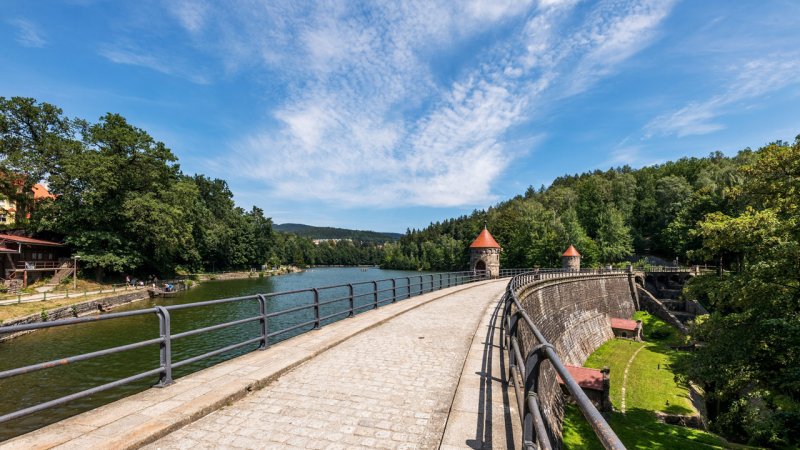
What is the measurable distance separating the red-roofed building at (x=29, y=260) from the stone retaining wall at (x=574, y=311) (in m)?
37.9

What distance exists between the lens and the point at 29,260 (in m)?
33.0

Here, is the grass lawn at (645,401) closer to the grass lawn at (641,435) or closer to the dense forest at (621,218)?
the grass lawn at (641,435)

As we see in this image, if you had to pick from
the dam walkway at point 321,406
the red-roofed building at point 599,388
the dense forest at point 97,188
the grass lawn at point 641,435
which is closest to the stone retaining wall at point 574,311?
the grass lawn at point 641,435

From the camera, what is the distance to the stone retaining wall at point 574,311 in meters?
17.2

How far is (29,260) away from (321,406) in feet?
140

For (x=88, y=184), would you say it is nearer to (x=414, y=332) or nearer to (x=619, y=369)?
(x=414, y=332)

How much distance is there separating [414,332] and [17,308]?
2475cm

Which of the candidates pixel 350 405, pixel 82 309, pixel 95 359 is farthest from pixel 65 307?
pixel 350 405

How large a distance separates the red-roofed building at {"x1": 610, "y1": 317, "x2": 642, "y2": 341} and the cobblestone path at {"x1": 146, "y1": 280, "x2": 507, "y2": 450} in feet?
109

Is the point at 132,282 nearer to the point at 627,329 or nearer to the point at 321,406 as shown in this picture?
the point at 321,406

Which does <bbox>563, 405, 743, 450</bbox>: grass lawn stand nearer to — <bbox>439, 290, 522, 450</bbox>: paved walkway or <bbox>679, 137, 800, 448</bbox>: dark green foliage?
<bbox>679, 137, 800, 448</bbox>: dark green foliage

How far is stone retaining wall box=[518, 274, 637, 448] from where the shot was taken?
56.5ft

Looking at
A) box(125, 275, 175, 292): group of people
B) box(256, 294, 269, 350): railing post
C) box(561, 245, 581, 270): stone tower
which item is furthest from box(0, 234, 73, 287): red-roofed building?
box(561, 245, 581, 270): stone tower

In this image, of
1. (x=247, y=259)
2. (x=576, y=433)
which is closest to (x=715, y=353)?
(x=576, y=433)
